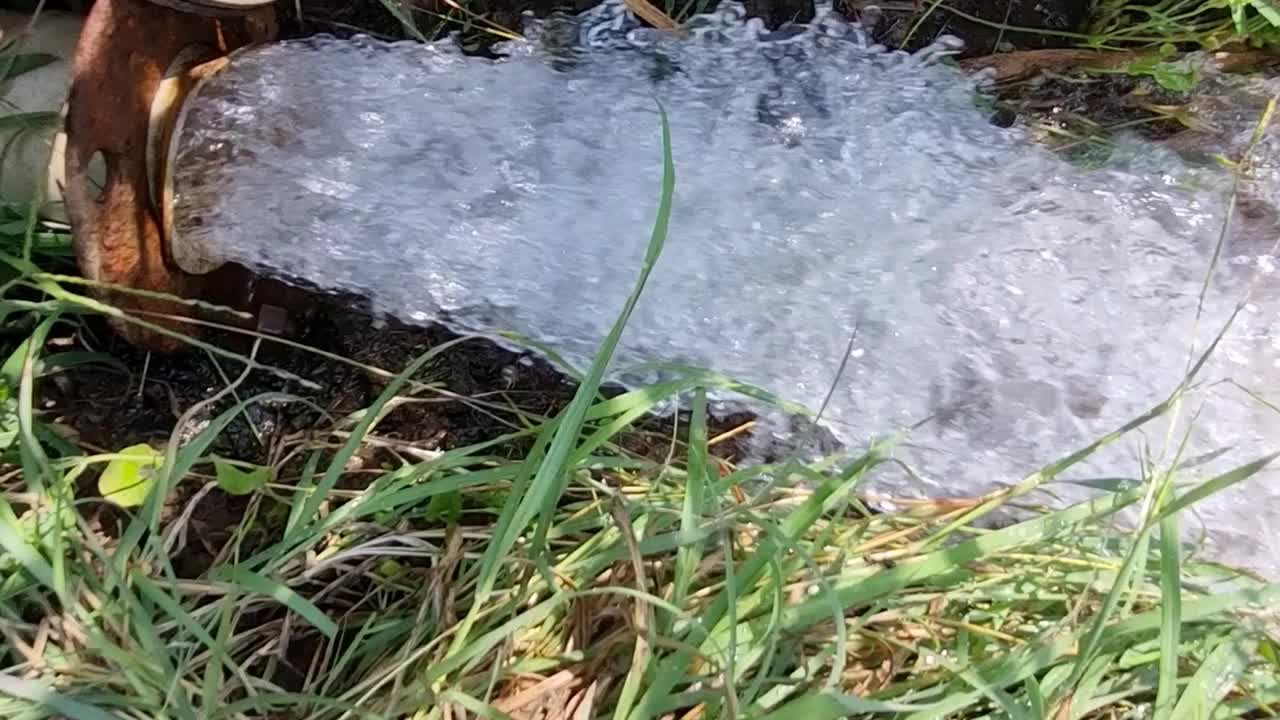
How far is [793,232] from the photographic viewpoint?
1.58 metres

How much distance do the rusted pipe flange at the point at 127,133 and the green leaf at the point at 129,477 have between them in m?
0.18

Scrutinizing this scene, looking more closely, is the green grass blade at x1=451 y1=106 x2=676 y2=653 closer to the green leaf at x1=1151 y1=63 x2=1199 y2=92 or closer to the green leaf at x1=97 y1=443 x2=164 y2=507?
the green leaf at x1=97 y1=443 x2=164 y2=507

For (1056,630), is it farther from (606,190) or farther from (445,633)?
(606,190)

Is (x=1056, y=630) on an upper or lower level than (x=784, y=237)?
lower

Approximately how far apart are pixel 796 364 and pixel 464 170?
0.61 m

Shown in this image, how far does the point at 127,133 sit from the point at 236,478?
49 centimetres

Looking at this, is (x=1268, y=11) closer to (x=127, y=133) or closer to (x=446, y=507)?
(x=446, y=507)

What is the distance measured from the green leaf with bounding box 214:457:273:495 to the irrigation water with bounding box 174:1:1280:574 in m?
0.34

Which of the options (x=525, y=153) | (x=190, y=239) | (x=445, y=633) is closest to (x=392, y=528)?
(x=445, y=633)

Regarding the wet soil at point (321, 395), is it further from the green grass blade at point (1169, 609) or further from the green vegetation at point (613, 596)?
the green grass blade at point (1169, 609)

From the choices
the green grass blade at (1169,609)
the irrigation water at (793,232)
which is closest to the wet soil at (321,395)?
the irrigation water at (793,232)

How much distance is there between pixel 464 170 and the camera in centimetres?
156

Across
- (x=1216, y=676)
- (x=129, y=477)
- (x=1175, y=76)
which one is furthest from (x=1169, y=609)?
(x=129, y=477)

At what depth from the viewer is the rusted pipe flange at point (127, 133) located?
3.97 ft
